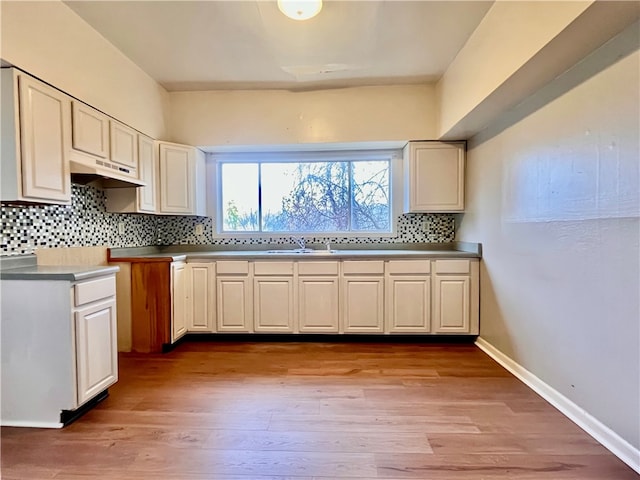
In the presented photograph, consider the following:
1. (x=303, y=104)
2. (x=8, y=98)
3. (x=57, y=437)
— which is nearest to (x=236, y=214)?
(x=303, y=104)

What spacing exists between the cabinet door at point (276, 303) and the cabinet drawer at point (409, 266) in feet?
3.31

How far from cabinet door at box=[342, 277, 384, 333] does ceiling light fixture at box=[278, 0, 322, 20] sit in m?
2.12

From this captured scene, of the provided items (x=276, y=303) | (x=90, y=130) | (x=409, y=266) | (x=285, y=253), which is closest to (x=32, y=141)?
(x=90, y=130)

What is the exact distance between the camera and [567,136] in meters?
1.87

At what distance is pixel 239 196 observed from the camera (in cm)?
384

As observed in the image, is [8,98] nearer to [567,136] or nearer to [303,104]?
[303,104]

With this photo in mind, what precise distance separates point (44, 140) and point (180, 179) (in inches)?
55.1

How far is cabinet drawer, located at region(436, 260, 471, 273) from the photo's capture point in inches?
122

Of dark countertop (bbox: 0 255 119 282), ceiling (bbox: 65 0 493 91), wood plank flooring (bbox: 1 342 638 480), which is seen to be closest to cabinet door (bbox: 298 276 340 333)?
wood plank flooring (bbox: 1 342 638 480)

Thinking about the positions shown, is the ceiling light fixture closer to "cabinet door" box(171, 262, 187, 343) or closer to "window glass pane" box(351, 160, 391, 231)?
"window glass pane" box(351, 160, 391, 231)

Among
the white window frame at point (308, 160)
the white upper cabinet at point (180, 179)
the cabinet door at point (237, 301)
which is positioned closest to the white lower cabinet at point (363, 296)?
A: the white window frame at point (308, 160)

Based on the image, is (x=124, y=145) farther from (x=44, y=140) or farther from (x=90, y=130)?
(x=44, y=140)

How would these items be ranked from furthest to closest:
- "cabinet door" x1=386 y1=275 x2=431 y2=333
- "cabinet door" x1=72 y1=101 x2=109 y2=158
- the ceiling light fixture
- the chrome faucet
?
the chrome faucet < "cabinet door" x1=386 y1=275 x2=431 y2=333 < "cabinet door" x1=72 y1=101 x2=109 y2=158 < the ceiling light fixture

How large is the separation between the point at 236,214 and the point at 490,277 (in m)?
2.71
